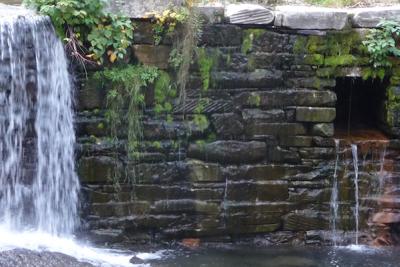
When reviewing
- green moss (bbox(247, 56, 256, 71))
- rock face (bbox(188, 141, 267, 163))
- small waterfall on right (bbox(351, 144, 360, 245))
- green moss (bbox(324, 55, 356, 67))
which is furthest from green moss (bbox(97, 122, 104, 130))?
small waterfall on right (bbox(351, 144, 360, 245))

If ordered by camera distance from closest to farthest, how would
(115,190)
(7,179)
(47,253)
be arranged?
(47,253) < (7,179) < (115,190)

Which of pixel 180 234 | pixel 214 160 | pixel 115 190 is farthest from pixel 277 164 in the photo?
pixel 115 190

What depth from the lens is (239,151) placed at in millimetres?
5988

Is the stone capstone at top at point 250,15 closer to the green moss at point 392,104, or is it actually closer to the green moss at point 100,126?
the green moss at point 392,104

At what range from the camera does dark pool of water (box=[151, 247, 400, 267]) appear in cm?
547

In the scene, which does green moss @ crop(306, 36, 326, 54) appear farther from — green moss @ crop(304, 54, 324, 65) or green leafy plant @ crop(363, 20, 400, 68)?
green leafy plant @ crop(363, 20, 400, 68)

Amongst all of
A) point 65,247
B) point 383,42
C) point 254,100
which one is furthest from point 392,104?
point 65,247

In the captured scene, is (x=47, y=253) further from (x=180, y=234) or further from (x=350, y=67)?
(x=350, y=67)

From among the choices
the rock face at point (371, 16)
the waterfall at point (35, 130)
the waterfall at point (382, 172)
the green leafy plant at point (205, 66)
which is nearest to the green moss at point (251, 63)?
the green leafy plant at point (205, 66)

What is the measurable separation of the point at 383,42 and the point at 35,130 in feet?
11.4

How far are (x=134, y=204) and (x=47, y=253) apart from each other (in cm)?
132

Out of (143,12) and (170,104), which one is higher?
(143,12)

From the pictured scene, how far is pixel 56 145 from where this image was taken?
18.7ft

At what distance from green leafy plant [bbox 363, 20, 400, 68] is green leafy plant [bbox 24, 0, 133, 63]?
2385mm
